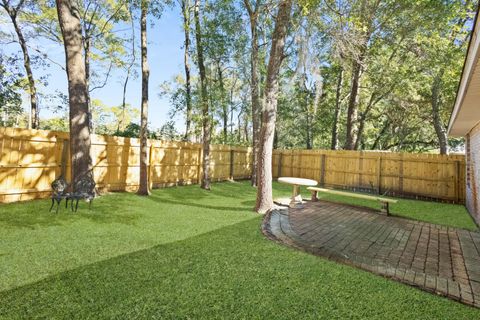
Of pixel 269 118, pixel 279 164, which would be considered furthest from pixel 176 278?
pixel 279 164

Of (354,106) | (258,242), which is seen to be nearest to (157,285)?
(258,242)

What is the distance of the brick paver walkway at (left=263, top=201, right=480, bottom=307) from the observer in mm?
2982

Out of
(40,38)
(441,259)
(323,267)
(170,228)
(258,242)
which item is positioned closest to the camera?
(323,267)

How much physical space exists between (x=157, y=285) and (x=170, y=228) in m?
2.11

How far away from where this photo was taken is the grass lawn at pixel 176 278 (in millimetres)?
2229

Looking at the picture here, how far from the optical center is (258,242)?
160 inches

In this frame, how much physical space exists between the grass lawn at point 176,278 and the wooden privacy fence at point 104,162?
1.69 metres

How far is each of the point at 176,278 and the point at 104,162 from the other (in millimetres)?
6446

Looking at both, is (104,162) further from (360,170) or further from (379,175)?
(379,175)

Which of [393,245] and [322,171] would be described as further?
[322,171]

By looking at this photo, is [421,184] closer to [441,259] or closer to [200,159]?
[441,259]

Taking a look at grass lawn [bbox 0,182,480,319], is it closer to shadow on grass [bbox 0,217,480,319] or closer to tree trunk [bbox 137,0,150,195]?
shadow on grass [bbox 0,217,480,319]

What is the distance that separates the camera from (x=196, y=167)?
11492 millimetres

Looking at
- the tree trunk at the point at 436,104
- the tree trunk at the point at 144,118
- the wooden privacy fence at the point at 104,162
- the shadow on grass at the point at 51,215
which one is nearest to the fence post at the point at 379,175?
the tree trunk at the point at 436,104
